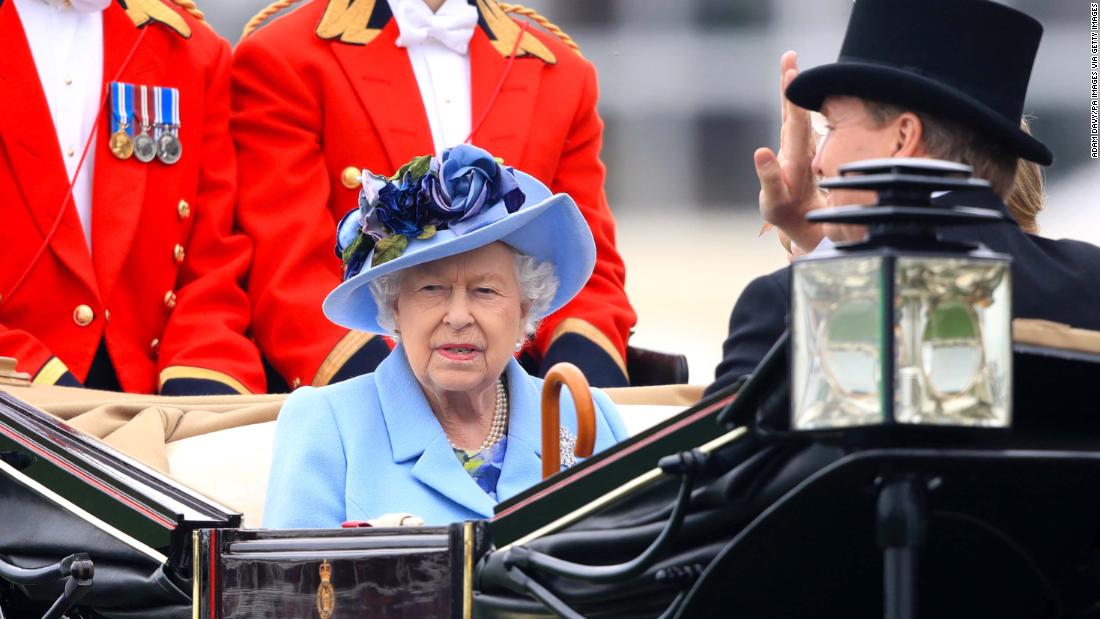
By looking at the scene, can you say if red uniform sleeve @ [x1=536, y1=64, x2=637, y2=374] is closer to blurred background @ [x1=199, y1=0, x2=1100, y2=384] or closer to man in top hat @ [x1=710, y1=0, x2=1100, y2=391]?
blurred background @ [x1=199, y1=0, x2=1100, y2=384]

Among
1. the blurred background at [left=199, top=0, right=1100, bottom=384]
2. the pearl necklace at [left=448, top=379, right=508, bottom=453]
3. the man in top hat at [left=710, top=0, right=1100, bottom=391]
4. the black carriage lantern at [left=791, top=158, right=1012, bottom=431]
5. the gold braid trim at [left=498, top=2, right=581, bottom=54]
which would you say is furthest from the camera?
the blurred background at [left=199, top=0, right=1100, bottom=384]

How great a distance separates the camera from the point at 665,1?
4965 mm

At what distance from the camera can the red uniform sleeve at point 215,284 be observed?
12.0 feet

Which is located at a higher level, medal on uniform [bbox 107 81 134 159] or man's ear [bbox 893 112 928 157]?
medal on uniform [bbox 107 81 134 159]

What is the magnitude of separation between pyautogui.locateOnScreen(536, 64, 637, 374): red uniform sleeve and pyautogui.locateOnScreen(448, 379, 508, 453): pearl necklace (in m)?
0.95

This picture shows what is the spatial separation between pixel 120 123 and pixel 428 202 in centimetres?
129

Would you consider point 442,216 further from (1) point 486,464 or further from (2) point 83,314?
(2) point 83,314

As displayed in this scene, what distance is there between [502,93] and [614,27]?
3.55 feet

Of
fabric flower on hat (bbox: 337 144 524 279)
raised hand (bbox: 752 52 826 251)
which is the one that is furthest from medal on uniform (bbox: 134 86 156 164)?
raised hand (bbox: 752 52 826 251)

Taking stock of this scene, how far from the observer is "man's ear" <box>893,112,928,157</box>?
7.17 feet

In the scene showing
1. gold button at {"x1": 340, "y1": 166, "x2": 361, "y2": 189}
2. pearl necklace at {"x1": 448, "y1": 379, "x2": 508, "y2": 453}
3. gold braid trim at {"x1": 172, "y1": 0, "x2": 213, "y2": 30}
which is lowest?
pearl necklace at {"x1": 448, "y1": 379, "x2": 508, "y2": 453}

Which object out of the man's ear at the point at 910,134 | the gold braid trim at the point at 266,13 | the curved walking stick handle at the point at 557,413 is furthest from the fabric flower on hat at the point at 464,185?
the gold braid trim at the point at 266,13

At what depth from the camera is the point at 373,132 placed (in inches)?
154

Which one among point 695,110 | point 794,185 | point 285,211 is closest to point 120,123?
point 285,211
